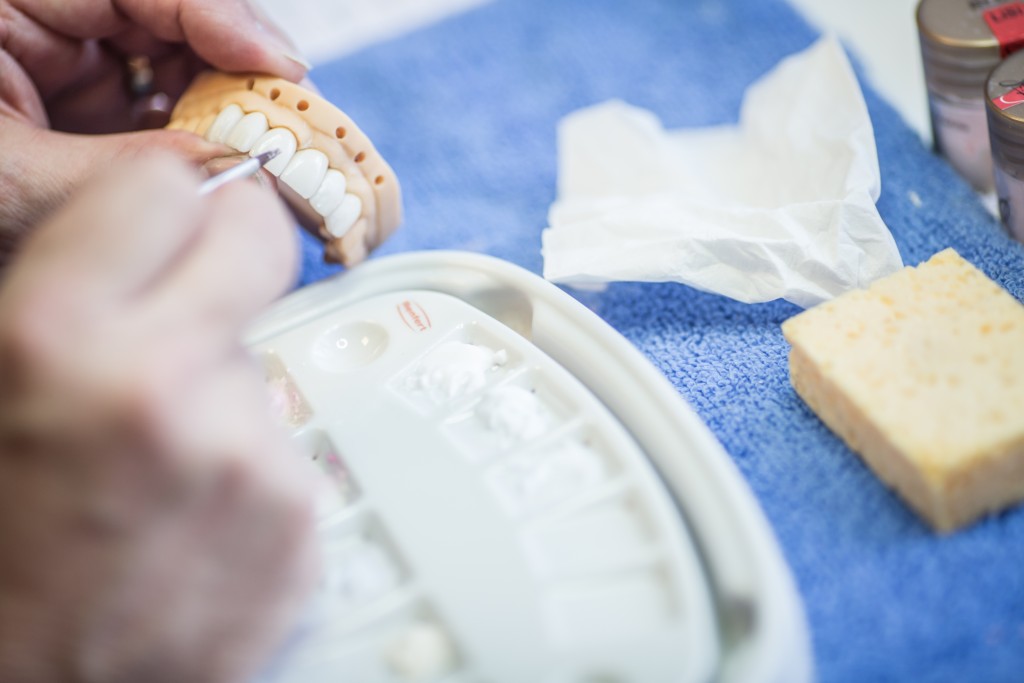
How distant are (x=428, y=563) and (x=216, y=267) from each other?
0.17 m

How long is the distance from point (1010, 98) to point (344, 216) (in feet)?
1.36

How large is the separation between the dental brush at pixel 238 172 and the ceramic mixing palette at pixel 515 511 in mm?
98

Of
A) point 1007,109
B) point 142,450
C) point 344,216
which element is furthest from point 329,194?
point 1007,109

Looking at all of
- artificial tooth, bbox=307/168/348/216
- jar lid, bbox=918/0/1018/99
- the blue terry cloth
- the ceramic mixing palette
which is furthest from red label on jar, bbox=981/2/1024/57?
artificial tooth, bbox=307/168/348/216

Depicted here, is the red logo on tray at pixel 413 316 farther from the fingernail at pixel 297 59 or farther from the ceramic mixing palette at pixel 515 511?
Result: the fingernail at pixel 297 59

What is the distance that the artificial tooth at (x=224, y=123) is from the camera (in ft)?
2.00

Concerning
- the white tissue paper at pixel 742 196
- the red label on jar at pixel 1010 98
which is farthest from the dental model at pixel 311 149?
the red label on jar at pixel 1010 98

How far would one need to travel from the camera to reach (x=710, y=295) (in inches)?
26.0

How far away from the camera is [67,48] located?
0.69 meters

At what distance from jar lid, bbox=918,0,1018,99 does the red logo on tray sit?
0.39 m

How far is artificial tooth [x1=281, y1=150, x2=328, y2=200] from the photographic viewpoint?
1.94 ft

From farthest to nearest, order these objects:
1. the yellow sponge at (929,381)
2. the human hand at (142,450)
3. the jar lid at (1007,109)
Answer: the jar lid at (1007,109)
the yellow sponge at (929,381)
the human hand at (142,450)

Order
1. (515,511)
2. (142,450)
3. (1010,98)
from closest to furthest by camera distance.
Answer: (142,450) < (515,511) < (1010,98)

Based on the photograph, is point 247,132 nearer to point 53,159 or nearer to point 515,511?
point 53,159
